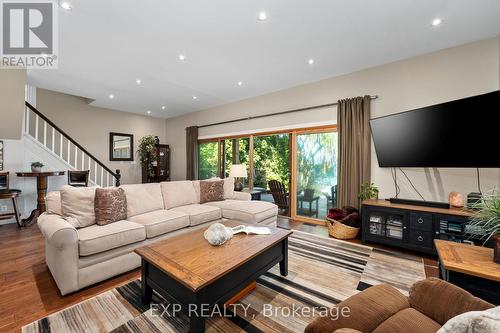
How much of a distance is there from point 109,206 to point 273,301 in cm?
205

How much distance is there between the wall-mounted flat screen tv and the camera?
2.22 m

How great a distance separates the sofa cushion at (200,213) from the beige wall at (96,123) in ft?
14.1

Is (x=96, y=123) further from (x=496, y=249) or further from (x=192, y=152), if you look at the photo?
(x=496, y=249)

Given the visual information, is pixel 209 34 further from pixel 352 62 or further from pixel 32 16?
pixel 352 62

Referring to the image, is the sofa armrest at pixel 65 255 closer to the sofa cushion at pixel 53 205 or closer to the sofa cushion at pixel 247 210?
the sofa cushion at pixel 53 205

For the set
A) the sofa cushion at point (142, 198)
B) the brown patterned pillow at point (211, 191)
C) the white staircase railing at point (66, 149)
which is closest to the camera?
the sofa cushion at point (142, 198)

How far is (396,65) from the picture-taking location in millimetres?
3293

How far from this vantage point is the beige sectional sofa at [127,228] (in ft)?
6.09

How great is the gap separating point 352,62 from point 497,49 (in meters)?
1.63

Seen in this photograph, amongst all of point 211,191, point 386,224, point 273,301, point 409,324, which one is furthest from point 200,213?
point 386,224

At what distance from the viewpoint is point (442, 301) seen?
3.56 ft

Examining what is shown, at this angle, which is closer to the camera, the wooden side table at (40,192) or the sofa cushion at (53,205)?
the sofa cushion at (53,205)

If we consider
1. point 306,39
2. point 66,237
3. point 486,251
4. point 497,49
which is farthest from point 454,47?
point 66,237

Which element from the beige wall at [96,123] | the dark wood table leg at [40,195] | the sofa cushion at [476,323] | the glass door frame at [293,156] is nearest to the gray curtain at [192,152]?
the beige wall at [96,123]
